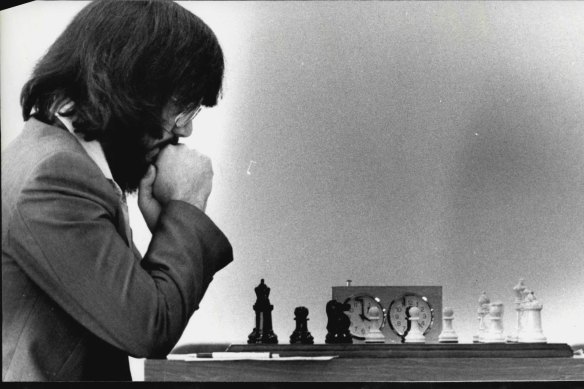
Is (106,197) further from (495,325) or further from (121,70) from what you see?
(495,325)

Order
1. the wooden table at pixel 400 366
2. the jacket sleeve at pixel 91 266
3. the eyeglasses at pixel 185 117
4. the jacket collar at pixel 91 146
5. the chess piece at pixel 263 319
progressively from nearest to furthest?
the jacket sleeve at pixel 91 266 → the jacket collar at pixel 91 146 → the eyeglasses at pixel 185 117 → the wooden table at pixel 400 366 → the chess piece at pixel 263 319

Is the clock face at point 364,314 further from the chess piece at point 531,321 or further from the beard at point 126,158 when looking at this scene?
the beard at point 126,158

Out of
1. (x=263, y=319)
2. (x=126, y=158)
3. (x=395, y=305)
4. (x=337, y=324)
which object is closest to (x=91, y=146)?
(x=126, y=158)

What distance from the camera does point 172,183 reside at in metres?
1.49

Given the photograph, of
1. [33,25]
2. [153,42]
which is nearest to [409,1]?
[153,42]

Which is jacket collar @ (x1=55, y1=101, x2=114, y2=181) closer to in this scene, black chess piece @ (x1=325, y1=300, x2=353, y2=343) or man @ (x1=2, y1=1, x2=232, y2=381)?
man @ (x1=2, y1=1, x2=232, y2=381)

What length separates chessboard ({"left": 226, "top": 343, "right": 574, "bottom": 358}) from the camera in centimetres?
178

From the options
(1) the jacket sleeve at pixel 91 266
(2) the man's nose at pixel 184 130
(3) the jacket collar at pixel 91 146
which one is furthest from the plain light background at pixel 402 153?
(1) the jacket sleeve at pixel 91 266

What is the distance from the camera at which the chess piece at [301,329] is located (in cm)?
185

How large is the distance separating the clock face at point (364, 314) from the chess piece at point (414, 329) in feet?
0.23

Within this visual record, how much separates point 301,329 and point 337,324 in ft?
0.31

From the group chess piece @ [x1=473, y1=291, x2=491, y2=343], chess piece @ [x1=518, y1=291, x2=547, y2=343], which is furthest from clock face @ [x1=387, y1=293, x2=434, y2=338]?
chess piece @ [x1=518, y1=291, x2=547, y2=343]

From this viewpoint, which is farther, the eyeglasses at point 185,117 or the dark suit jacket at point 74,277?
the eyeglasses at point 185,117
